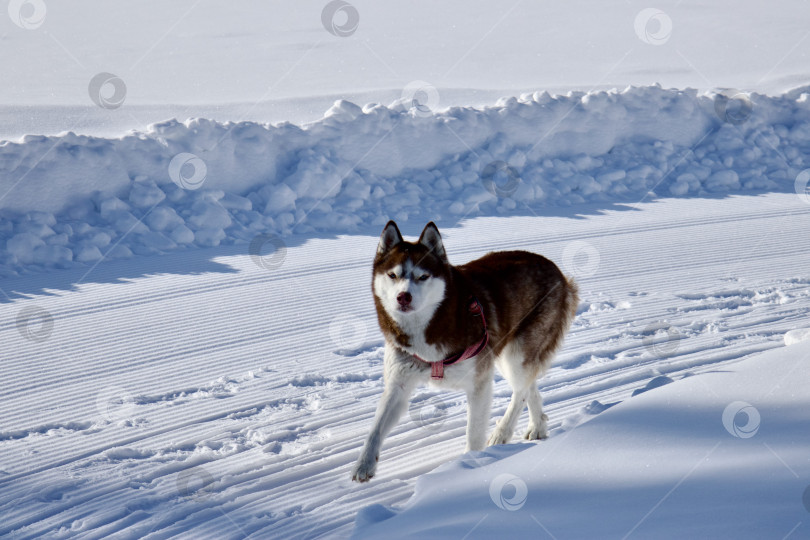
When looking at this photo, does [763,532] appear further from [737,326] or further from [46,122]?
[46,122]

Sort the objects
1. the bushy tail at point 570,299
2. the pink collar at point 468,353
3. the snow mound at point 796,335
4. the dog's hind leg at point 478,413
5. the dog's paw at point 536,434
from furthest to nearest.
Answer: the snow mound at point 796,335
the bushy tail at point 570,299
the dog's paw at point 536,434
the dog's hind leg at point 478,413
the pink collar at point 468,353

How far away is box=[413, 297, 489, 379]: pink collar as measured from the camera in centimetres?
384

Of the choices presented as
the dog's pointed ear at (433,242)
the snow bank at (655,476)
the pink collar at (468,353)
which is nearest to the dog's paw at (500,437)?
the snow bank at (655,476)

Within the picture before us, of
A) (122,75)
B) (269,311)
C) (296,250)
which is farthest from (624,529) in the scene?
(122,75)

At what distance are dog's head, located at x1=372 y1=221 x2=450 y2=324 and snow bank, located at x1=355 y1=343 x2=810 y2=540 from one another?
0.79 meters

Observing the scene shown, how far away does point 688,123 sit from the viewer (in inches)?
451

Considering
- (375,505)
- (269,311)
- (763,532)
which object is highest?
(269,311)

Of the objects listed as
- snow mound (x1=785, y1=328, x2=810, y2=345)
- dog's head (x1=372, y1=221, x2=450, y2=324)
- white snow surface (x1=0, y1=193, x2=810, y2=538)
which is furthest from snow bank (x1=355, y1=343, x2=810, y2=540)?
snow mound (x1=785, y1=328, x2=810, y2=345)

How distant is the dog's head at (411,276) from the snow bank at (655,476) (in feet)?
2.58

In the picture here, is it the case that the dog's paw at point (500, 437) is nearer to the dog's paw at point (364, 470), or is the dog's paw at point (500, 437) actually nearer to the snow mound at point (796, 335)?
the dog's paw at point (364, 470)

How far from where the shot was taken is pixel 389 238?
4047 millimetres

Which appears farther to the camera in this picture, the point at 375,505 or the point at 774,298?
the point at 774,298

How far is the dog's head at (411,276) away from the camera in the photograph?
3.72 meters

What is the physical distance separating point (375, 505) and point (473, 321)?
3.63 feet
